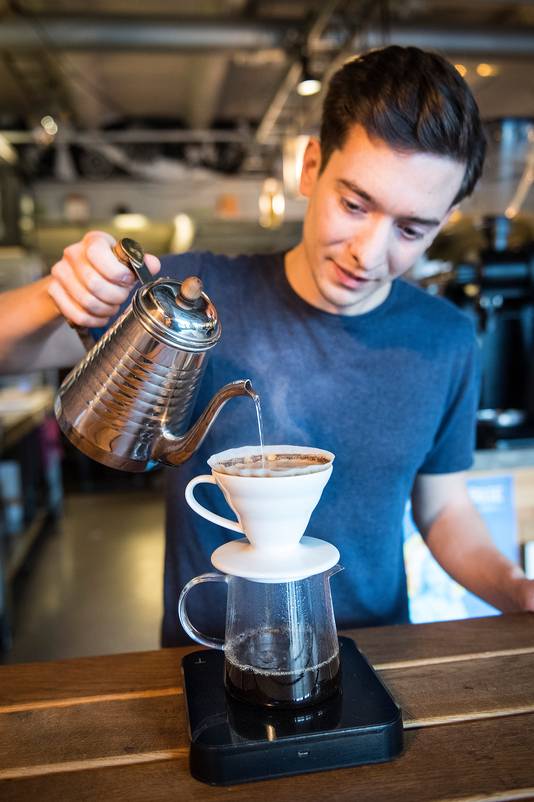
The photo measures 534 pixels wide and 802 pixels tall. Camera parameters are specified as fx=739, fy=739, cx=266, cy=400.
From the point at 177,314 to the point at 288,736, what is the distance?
19.3 inches

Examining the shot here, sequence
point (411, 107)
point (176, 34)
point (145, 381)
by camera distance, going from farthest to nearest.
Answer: point (176, 34) < point (411, 107) < point (145, 381)

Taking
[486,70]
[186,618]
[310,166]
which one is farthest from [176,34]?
[186,618]

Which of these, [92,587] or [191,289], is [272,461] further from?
[92,587]

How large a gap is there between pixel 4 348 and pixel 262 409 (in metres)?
0.46

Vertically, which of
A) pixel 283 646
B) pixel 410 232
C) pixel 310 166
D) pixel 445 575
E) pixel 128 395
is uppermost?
pixel 310 166

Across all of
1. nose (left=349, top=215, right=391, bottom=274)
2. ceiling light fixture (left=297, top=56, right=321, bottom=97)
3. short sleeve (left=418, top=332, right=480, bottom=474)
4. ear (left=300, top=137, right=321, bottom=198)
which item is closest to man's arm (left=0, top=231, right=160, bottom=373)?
nose (left=349, top=215, right=391, bottom=274)

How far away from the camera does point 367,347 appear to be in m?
1.41

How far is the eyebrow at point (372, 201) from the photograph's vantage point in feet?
3.86

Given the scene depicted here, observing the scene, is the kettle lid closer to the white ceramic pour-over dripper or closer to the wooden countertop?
the white ceramic pour-over dripper

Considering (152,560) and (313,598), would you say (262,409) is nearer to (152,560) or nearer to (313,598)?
(313,598)

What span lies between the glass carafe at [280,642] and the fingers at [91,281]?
1.22ft

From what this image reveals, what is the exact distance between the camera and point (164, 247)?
27.7ft

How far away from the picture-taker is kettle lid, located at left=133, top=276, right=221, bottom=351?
87 cm

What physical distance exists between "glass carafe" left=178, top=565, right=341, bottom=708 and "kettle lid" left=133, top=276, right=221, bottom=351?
28 centimetres
